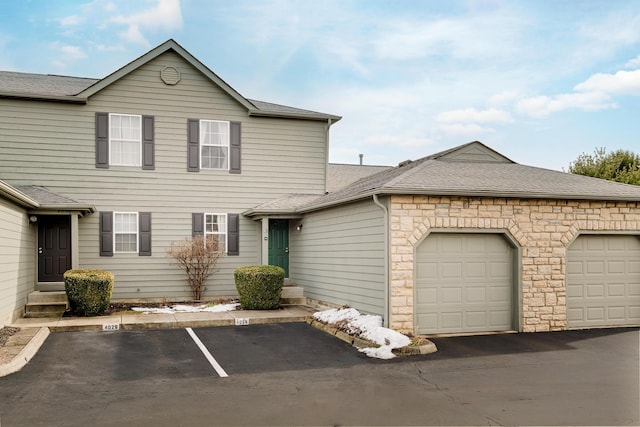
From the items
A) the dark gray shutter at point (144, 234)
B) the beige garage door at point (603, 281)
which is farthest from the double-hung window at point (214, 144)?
the beige garage door at point (603, 281)

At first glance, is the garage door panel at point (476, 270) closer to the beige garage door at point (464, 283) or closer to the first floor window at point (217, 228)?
the beige garage door at point (464, 283)

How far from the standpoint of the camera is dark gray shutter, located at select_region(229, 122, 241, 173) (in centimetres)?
1717

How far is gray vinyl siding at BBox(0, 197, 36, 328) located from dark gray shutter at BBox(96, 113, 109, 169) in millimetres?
2607

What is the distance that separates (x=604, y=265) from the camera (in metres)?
12.7

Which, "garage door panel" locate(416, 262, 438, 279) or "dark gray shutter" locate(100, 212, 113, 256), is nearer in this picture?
"garage door panel" locate(416, 262, 438, 279)

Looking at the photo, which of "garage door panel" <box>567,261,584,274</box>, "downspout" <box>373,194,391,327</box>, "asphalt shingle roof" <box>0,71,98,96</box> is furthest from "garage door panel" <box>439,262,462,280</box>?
"asphalt shingle roof" <box>0,71,98,96</box>

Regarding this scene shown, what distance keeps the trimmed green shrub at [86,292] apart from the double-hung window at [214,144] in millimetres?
4907

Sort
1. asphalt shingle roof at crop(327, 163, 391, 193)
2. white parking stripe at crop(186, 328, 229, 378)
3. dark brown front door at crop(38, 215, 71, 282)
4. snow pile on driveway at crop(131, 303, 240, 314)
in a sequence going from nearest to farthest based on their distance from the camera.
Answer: white parking stripe at crop(186, 328, 229, 378)
snow pile on driveway at crop(131, 303, 240, 314)
dark brown front door at crop(38, 215, 71, 282)
asphalt shingle roof at crop(327, 163, 391, 193)

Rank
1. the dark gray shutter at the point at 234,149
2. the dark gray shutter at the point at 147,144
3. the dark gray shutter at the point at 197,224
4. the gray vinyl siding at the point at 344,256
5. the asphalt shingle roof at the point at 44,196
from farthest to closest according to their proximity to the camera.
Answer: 1. the dark gray shutter at the point at 234,149
2. the dark gray shutter at the point at 197,224
3. the dark gray shutter at the point at 147,144
4. the asphalt shingle roof at the point at 44,196
5. the gray vinyl siding at the point at 344,256

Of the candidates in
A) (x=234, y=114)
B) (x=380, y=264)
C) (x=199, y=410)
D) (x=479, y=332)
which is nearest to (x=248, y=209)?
(x=234, y=114)

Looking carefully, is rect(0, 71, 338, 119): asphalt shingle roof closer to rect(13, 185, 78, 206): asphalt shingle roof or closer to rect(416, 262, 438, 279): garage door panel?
rect(13, 185, 78, 206): asphalt shingle roof

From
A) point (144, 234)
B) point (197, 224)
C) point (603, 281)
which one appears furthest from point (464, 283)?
point (144, 234)

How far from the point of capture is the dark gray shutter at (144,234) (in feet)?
53.2

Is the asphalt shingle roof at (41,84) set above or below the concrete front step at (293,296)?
above
